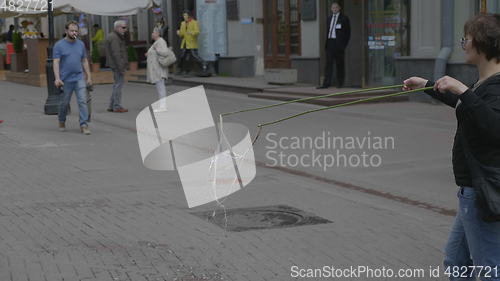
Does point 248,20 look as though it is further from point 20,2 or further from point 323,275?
point 323,275

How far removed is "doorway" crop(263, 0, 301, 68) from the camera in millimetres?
21109

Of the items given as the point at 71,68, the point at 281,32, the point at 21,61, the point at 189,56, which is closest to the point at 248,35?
the point at 189,56

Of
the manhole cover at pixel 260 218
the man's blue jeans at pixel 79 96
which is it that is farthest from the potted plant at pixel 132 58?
the manhole cover at pixel 260 218

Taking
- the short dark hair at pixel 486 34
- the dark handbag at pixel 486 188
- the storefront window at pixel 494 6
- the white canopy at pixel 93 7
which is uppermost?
the white canopy at pixel 93 7

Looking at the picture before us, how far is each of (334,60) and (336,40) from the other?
0.66 metres

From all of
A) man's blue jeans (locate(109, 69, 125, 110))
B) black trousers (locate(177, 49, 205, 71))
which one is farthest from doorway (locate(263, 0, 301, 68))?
man's blue jeans (locate(109, 69, 125, 110))

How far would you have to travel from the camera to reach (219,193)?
26.1 ft

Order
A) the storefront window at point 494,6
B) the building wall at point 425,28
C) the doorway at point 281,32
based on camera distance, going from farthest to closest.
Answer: the doorway at point 281,32
the building wall at point 425,28
the storefront window at point 494,6

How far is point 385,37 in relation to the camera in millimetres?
17266

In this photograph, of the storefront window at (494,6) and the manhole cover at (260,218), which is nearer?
the manhole cover at (260,218)

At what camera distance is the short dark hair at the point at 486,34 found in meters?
3.65

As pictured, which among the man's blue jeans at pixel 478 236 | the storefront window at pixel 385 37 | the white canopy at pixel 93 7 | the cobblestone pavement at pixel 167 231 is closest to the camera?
the man's blue jeans at pixel 478 236

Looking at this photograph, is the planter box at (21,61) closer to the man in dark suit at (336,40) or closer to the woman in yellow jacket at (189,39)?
the woman in yellow jacket at (189,39)

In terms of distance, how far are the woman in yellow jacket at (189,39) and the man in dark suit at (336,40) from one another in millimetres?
7039
